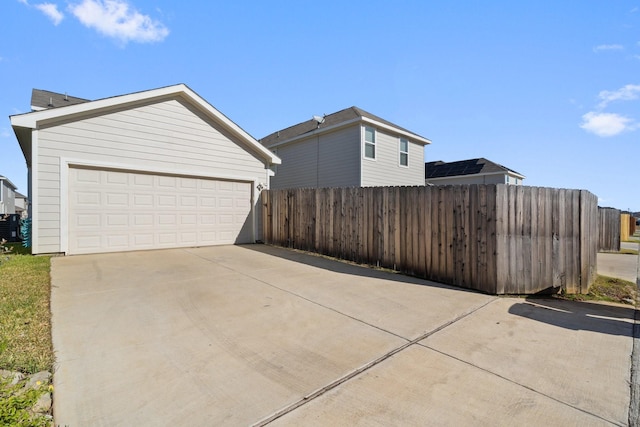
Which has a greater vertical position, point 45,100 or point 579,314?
point 45,100

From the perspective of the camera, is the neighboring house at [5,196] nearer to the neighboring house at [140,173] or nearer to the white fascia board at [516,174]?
the neighboring house at [140,173]

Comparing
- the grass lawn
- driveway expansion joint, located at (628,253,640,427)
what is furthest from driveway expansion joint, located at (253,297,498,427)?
driveway expansion joint, located at (628,253,640,427)

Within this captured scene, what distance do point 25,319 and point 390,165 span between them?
43.9 feet

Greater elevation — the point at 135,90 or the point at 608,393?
the point at 135,90

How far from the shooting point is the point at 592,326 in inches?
148

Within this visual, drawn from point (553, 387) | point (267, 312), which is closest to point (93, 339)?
point (267, 312)

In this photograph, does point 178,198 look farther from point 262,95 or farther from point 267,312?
point 267,312

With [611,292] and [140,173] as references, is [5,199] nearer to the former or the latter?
[140,173]

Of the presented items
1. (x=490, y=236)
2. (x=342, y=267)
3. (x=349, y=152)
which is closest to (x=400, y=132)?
(x=349, y=152)

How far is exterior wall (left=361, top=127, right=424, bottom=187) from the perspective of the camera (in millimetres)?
13153

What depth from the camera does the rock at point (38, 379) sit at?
2192 mm

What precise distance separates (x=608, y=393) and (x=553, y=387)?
15.8 inches

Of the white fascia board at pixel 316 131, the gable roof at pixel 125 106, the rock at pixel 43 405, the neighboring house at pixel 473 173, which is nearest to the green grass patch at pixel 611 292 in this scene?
the rock at pixel 43 405

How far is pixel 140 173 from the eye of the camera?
8680 millimetres
